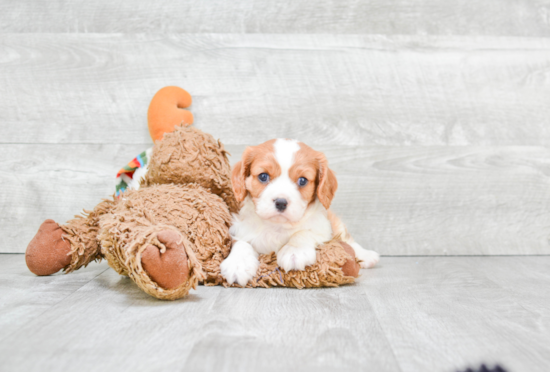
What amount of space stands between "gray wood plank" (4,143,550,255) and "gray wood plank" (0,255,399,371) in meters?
0.78

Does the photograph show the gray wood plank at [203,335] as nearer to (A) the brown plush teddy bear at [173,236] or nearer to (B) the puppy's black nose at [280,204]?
(A) the brown plush teddy bear at [173,236]

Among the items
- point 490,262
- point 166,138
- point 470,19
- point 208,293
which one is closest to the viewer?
point 208,293

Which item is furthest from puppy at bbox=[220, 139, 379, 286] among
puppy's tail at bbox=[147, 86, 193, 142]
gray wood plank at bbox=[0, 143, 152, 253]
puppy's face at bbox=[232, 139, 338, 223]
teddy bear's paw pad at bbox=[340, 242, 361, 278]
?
gray wood plank at bbox=[0, 143, 152, 253]

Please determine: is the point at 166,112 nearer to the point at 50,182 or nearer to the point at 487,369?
the point at 50,182

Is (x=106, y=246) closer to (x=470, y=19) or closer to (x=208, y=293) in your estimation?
(x=208, y=293)

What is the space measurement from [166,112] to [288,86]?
1.82 ft

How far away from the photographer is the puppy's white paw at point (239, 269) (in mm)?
1343

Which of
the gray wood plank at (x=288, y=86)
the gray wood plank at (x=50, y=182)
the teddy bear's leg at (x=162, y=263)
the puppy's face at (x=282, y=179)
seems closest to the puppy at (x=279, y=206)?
the puppy's face at (x=282, y=179)

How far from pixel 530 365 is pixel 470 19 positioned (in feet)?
5.36

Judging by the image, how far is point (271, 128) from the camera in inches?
77.5

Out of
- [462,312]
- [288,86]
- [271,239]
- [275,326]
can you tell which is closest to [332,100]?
[288,86]

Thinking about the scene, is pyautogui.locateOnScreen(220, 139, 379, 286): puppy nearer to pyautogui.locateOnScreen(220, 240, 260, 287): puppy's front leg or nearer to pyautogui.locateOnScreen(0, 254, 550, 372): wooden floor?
pyautogui.locateOnScreen(220, 240, 260, 287): puppy's front leg

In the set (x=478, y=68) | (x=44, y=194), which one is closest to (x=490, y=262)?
(x=478, y=68)

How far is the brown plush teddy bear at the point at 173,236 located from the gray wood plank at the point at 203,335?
9 centimetres
